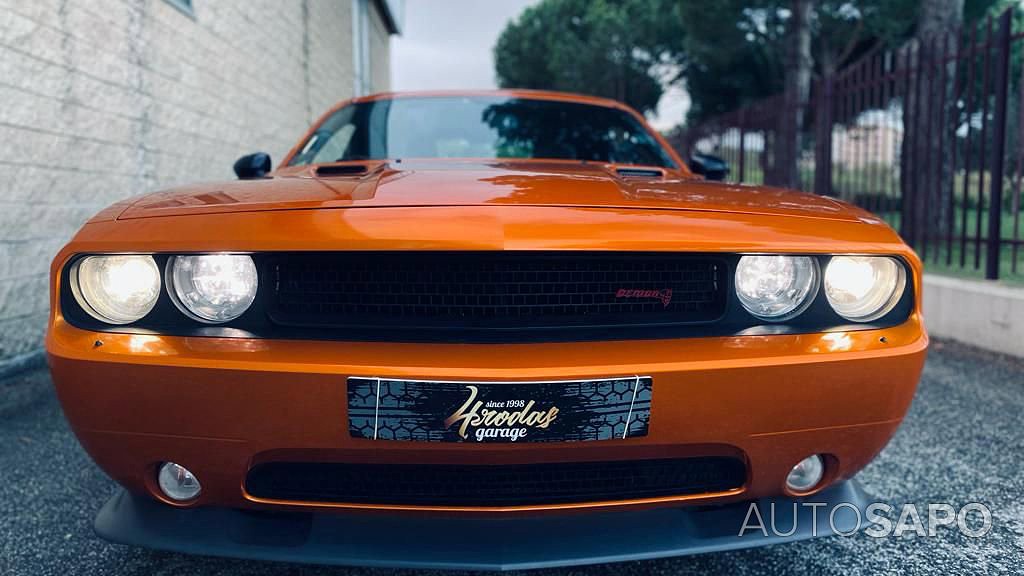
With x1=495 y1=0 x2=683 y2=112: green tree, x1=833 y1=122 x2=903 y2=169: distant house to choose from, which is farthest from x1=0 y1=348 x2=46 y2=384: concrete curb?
x1=495 y1=0 x2=683 y2=112: green tree

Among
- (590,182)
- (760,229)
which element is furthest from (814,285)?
(590,182)

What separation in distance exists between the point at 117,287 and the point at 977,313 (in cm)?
463

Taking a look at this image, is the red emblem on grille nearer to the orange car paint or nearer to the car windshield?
the orange car paint

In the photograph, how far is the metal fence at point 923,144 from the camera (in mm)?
4629

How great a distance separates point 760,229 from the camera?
1459mm

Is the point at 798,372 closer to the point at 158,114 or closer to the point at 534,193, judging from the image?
the point at 534,193

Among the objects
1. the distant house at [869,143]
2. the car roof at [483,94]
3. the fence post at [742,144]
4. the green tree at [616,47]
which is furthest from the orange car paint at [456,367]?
the green tree at [616,47]

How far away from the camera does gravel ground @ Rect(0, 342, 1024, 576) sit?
5.89 ft

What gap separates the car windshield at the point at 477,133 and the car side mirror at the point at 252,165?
185 millimetres

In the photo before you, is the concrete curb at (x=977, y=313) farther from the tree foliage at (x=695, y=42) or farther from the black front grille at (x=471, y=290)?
the tree foliage at (x=695, y=42)

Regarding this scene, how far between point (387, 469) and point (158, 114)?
4.43m

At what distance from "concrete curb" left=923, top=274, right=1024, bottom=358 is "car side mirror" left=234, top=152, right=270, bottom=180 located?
3.98m

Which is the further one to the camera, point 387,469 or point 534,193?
point 534,193

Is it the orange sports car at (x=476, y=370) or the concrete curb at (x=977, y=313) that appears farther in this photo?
the concrete curb at (x=977, y=313)
